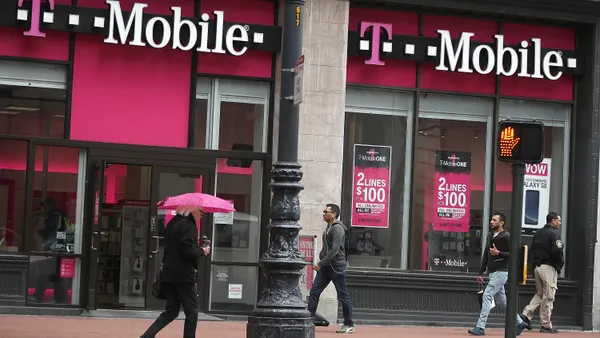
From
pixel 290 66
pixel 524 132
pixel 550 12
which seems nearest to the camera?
pixel 524 132

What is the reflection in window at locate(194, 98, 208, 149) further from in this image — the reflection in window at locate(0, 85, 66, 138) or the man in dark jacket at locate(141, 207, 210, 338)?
the man in dark jacket at locate(141, 207, 210, 338)

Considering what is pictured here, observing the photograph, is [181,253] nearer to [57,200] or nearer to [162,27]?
[57,200]

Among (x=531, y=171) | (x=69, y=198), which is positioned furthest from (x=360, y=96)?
(x=69, y=198)

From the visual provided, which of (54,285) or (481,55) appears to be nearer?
(54,285)

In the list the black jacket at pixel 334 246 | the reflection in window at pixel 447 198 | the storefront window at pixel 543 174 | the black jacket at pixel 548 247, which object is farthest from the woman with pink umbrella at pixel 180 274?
the storefront window at pixel 543 174

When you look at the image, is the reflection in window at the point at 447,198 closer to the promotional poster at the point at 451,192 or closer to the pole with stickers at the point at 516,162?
the promotional poster at the point at 451,192

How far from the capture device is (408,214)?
65.6 feet

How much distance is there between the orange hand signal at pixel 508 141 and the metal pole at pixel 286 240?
2481 mm

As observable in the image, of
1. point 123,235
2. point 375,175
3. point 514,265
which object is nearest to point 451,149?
point 375,175

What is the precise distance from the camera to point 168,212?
61.4 ft

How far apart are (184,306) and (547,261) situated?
8.47 m

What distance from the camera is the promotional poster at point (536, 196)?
68.0 ft

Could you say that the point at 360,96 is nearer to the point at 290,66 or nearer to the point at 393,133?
the point at 393,133

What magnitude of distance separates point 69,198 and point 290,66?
6.80 m
